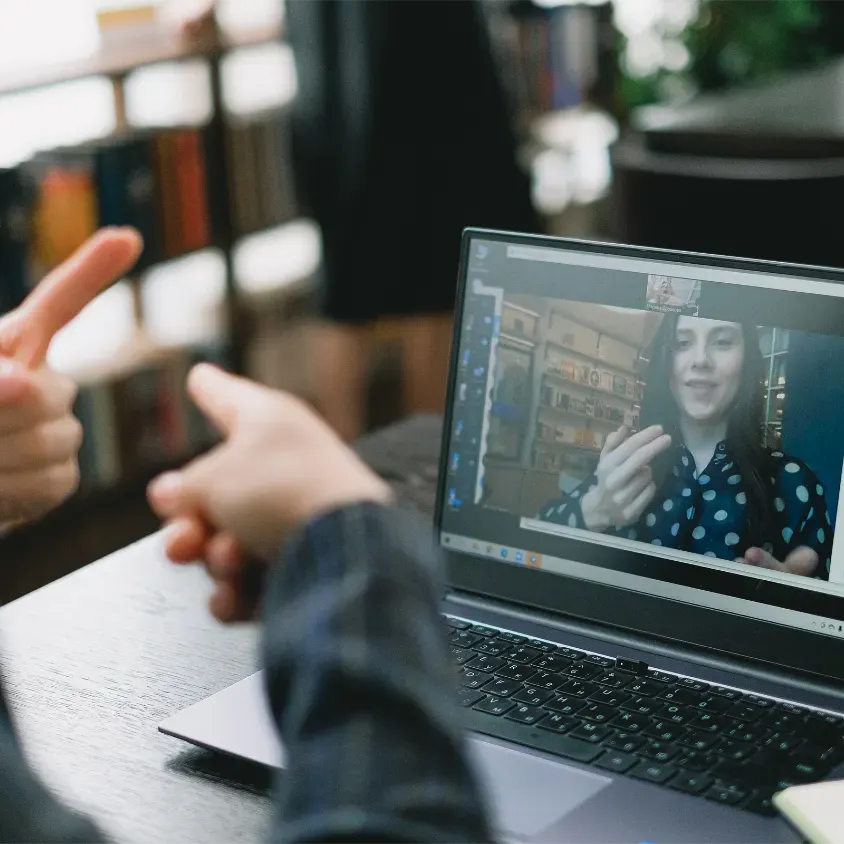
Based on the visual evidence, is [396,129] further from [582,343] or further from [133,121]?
[582,343]

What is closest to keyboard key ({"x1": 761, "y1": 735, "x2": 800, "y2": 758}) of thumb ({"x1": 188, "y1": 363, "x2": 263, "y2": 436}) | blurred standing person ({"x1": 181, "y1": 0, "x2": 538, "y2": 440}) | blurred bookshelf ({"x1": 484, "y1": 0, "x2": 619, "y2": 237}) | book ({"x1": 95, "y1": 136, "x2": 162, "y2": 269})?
thumb ({"x1": 188, "y1": 363, "x2": 263, "y2": 436})

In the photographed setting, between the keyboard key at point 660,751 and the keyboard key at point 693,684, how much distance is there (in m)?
0.09

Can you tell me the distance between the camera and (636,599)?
1.01 metres

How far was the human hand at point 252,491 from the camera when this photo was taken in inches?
23.0

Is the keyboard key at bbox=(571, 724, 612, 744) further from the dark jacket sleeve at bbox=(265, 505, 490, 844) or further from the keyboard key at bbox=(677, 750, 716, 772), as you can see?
the dark jacket sleeve at bbox=(265, 505, 490, 844)

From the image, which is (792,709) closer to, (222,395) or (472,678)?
(472,678)

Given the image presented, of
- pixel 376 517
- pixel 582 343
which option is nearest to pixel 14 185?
pixel 582 343

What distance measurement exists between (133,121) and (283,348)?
31.3 inches

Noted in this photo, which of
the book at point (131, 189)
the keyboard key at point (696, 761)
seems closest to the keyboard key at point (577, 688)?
the keyboard key at point (696, 761)

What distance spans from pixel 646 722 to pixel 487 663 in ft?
0.47

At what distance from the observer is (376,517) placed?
0.62 meters

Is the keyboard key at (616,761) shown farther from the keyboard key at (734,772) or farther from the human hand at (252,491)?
the human hand at (252,491)

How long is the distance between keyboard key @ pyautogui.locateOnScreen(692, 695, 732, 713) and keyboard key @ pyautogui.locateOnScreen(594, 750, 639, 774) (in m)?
0.09

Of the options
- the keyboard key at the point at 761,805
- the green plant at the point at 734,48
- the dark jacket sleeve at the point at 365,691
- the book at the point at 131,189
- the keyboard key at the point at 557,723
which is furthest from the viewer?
the green plant at the point at 734,48
